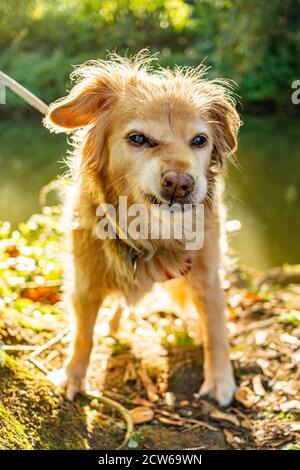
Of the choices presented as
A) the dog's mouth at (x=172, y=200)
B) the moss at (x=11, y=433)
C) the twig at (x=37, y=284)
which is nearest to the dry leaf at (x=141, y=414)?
the moss at (x=11, y=433)

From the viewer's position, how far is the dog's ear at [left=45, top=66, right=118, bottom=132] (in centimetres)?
282

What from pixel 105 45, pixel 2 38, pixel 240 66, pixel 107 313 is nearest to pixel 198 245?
pixel 107 313

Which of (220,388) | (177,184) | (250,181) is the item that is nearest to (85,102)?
(177,184)

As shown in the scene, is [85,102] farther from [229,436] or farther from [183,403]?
[229,436]

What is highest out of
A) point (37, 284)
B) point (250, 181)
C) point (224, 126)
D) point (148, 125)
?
point (250, 181)

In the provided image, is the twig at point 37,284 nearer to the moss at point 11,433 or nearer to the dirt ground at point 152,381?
the dirt ground at point 152,381

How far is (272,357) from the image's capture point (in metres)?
3.59

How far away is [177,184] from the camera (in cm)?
252

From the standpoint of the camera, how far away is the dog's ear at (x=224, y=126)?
309 cm

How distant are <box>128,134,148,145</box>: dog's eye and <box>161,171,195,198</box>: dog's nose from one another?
0.93 feet

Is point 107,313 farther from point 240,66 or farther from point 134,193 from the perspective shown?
point 240,66

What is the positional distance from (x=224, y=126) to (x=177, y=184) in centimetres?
79

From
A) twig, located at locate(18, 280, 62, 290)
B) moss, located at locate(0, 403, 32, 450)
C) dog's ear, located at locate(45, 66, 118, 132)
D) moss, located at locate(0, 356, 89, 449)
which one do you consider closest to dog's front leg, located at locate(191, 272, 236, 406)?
moss, located at locate(0, 356, 89, 449)
